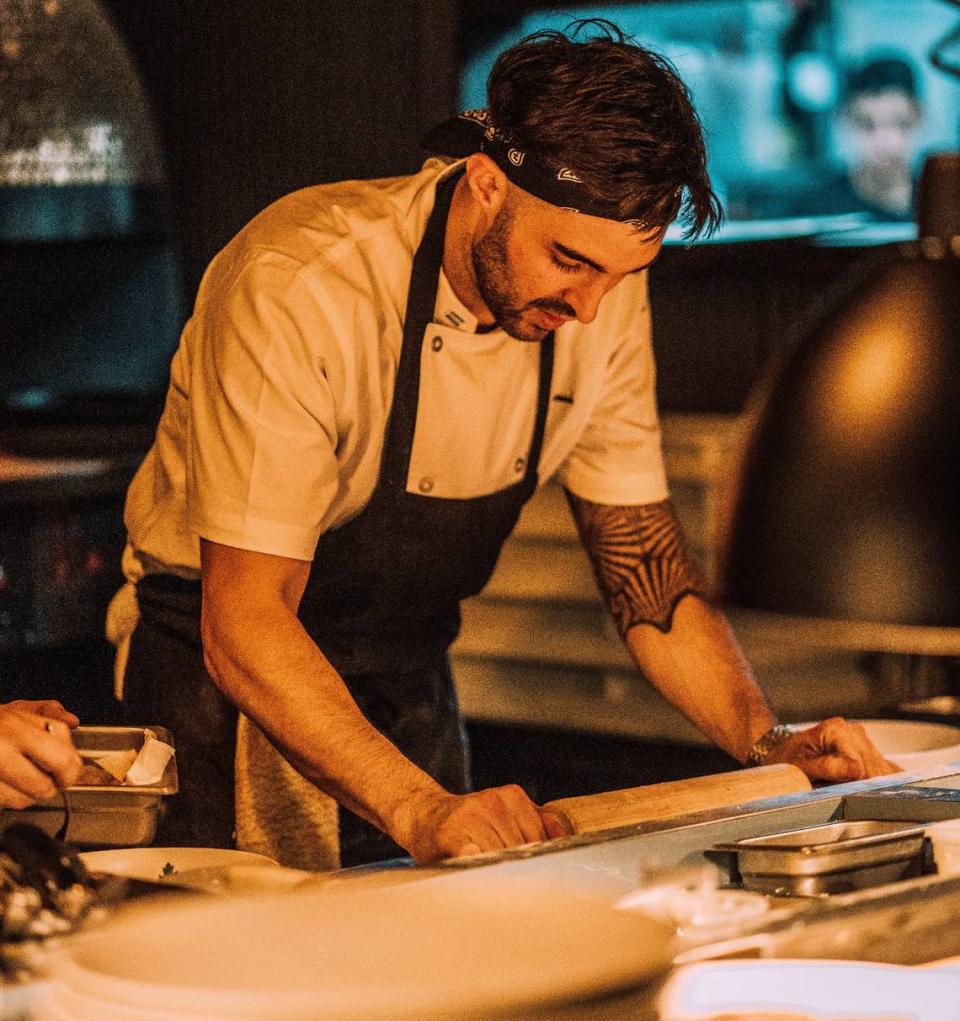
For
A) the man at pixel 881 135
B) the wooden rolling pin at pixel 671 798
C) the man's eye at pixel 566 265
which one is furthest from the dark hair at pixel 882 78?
the wooden rolling pin at pixel 671 798

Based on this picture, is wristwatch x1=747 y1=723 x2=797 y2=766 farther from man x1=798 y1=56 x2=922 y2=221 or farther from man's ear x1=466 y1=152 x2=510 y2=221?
man x1=798 y1=56 x2=922 y2=221

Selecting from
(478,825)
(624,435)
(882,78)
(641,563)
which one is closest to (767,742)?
(641,563)

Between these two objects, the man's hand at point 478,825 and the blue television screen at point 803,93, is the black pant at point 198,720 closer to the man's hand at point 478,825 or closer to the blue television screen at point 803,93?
the man's hand at point 478,825

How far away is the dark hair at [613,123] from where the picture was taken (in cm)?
202

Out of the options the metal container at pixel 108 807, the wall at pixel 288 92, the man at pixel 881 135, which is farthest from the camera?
the man at pixel 881 135

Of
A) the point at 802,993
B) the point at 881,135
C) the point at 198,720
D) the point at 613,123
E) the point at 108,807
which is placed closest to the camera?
the point at 802,993

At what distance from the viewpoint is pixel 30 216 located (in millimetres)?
3373

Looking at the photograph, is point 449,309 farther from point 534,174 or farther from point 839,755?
point 839,755

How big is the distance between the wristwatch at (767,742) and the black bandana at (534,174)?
669 mm

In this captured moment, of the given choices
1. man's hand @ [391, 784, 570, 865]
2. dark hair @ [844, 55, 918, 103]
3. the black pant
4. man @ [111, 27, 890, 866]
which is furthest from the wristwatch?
dark hair @ [844, 55, 918, 103]

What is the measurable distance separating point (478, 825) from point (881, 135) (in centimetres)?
484

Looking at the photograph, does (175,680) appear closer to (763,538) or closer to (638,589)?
(638,589)

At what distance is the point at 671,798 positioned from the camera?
178 cm

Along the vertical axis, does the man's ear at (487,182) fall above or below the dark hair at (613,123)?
below
